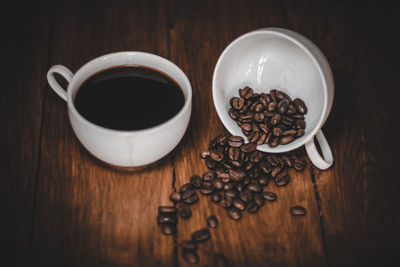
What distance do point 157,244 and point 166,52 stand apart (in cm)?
69

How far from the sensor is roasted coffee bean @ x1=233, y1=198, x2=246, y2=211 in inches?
40.2

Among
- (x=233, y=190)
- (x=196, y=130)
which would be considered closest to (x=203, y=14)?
(x=196, y=130)

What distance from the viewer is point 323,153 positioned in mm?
1134

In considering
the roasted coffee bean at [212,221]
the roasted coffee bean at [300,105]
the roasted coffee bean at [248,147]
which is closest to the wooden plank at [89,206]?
the roasted coffee bean at [212,221]

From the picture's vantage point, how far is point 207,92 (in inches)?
50.4

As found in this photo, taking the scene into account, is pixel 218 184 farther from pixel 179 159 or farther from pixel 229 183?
Result: pixel 179 159

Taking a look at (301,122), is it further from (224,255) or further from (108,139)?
(108,139)

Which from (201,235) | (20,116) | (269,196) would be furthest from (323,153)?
(20,116)

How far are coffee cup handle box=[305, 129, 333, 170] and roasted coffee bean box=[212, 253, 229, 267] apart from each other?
15.4 inches

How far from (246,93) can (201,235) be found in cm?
46

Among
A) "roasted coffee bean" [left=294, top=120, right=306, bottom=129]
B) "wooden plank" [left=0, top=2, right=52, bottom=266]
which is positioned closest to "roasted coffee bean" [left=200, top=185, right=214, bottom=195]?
"roasted coffee bean" [left=294, top=120, right=306, bottom=129]

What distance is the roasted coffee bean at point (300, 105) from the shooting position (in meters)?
1.14

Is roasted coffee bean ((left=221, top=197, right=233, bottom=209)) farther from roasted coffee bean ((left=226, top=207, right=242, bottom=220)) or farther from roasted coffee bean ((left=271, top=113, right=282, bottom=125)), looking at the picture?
roasted coffee bean ((left=271, top=113, right=282, bottom=125))

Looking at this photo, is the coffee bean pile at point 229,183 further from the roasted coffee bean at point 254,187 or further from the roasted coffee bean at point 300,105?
the roasted coffee bean at point 300,105
